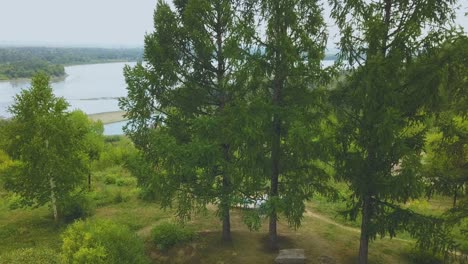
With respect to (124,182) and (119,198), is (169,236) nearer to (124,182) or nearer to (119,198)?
(119,198)

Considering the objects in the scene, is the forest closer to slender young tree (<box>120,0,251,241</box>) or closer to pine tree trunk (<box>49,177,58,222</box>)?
slender young tree (<box>120,0,251,241</box>)

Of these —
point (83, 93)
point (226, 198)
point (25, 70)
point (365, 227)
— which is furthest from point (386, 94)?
point (25, 70)

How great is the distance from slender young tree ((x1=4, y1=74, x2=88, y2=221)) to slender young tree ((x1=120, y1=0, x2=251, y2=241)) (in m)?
5.85

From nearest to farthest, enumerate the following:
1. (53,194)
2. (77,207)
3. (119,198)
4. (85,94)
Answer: (53,194) < (77,207) < (119,198) < (85,94)

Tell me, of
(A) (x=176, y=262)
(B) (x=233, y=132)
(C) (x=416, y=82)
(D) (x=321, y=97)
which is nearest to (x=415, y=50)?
(C) (x=416, y=82)

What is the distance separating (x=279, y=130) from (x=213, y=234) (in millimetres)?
6509

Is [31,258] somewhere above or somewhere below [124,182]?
above

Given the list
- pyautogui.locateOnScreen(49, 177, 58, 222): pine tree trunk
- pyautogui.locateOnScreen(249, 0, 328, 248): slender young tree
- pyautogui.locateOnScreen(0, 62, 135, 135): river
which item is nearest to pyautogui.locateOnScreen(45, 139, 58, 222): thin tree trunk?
pyautogui.locateOnScreen(49, 177, 58, 222): pine tree trunk

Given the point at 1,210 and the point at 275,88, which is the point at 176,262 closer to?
the point at 275,88

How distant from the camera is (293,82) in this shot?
13641mm

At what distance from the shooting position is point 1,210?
24031mm

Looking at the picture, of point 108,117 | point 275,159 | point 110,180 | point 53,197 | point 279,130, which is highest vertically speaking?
point 279,130

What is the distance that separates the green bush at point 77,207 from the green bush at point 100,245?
28.6ft

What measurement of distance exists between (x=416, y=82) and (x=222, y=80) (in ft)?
21.5
